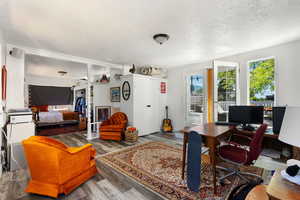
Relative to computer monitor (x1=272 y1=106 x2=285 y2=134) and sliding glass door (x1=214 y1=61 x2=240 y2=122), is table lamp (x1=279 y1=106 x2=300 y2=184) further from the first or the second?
sliding glass door (x1=214 y1=61 x2=240 y2=122)

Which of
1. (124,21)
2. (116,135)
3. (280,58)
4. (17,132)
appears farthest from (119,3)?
(280,58)

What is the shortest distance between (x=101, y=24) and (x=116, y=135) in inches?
114

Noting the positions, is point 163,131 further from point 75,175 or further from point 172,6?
point 172,6


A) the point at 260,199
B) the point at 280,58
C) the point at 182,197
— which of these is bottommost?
the point at 182,197

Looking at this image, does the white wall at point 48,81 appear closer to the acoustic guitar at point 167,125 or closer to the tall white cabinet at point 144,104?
the tall white cabinet at point 144,104

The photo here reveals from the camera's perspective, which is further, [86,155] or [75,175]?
[86,155]

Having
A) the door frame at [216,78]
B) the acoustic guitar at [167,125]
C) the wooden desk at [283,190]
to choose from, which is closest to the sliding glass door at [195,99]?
the acoustic guitar at [167,125]

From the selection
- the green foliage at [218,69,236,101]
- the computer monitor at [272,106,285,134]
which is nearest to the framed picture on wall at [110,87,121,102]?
the green foliage at [218,69,236,101]

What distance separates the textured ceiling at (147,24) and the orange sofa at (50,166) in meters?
1.76

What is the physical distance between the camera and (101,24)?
2.20 m

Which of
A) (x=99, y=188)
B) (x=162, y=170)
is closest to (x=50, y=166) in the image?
(x=99, y=188)

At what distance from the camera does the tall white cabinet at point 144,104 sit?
439 centimetres

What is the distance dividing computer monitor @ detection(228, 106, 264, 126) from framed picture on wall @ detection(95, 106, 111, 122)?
12.6 feet

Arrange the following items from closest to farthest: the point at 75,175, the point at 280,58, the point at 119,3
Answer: the point at 119,3
the point at 75,175
the point at 280,58
